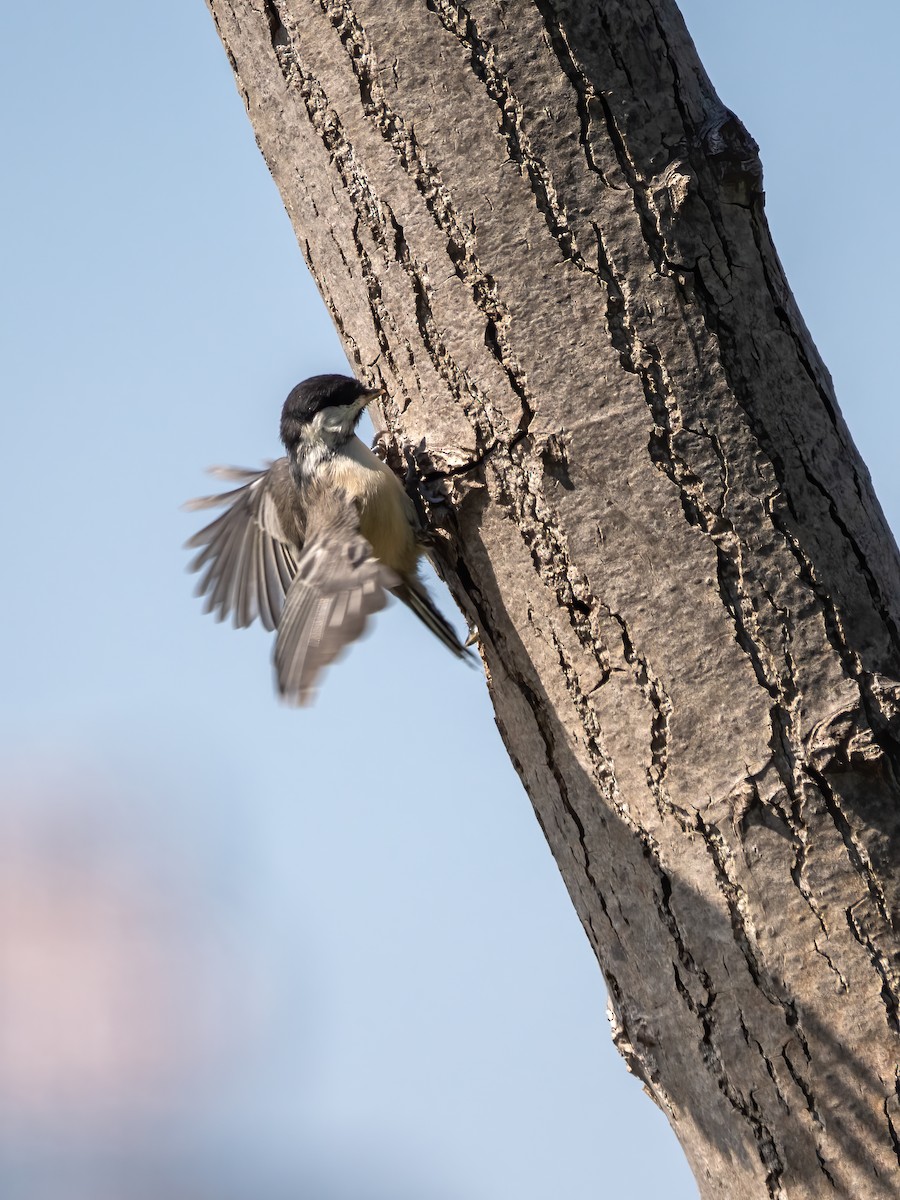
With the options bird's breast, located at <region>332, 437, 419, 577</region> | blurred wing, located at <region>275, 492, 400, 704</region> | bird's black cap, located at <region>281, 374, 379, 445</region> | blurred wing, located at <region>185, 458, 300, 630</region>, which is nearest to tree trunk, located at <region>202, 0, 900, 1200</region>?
blurred wing, located at <region>275, 492, 400, 704</region>

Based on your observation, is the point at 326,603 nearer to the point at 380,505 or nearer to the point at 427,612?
the point at 380,505

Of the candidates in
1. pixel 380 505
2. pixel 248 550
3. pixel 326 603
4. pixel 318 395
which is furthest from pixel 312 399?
pixel 326 603

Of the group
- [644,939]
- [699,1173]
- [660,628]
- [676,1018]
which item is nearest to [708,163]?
[660,628]

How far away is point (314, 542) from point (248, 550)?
743mm

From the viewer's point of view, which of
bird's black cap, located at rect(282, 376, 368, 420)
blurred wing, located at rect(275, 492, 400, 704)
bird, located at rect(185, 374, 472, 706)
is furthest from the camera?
bird's black cap, located at rect(282, 376, 368, 420)

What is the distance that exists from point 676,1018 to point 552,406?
110cm

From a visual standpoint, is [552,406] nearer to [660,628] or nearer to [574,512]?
[574,512]

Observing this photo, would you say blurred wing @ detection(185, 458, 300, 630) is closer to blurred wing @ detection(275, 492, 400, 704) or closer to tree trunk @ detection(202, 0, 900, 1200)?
blurred wing @ detection(275, 492, 400, 704)

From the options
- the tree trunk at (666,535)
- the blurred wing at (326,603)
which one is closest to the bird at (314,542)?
the blurred wing at (326,603)

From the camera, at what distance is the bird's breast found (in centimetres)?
286

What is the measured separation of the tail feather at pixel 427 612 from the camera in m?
3.26

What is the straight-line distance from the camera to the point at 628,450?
203 cm

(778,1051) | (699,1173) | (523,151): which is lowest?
(699,1173)

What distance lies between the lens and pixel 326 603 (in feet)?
8.57
